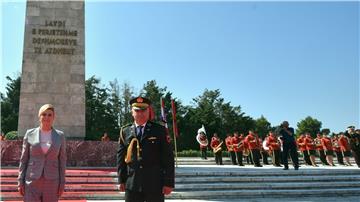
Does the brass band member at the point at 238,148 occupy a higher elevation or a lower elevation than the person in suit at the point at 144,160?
higher

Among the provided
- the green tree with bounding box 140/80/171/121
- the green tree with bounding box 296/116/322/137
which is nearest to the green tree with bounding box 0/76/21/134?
the green tree with bounding box 140/80/171/121

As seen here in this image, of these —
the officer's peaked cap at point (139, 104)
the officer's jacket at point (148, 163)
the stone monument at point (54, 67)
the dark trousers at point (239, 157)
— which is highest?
the stone monument at point (54, 67)

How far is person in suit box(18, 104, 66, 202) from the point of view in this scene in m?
4.12

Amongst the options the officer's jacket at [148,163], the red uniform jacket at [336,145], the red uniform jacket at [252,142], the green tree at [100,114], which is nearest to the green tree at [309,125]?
the green tree at [100,114]

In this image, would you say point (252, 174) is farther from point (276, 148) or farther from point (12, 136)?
point (12, 136)

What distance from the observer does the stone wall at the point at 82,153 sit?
37.6 ft

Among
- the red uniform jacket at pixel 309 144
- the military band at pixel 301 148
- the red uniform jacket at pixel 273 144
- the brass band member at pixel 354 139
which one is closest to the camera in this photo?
the brass band member at pixel 354 139

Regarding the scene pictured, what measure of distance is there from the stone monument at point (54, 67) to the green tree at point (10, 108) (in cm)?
2988

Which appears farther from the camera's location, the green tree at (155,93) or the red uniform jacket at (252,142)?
the green tree at (155,93)

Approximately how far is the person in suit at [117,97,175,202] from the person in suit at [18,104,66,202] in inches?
25.5

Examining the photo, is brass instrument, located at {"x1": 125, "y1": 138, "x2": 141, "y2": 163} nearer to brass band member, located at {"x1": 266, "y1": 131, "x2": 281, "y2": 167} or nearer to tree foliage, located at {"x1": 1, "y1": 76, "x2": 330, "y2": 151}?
brass band member, located at {"x1": 266, "y1": 131, "x2": 281, "y2": 167}

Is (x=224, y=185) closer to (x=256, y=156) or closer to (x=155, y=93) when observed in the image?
(x=256, y=156)

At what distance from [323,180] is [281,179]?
47.2 inches

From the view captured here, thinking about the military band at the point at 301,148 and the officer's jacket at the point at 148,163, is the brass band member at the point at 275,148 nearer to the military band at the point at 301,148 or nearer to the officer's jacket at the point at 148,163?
the military band at the point at 301,148
